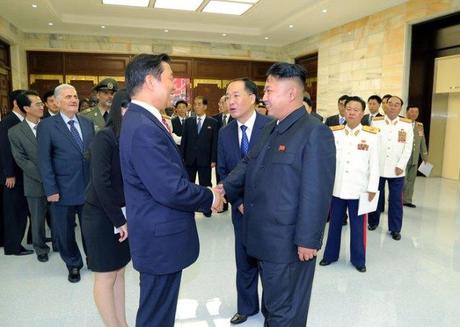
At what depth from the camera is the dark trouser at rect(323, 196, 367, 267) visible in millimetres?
3293

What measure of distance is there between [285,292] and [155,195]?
79 centimetres

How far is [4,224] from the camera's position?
3.65 meters

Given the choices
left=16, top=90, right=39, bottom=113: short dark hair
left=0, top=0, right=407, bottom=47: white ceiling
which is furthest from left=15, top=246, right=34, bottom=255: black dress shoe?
left=0, top=0, right=407, bottom=47: white ceiling

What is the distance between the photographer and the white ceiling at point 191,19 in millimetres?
7898

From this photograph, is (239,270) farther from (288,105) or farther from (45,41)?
(45,41)

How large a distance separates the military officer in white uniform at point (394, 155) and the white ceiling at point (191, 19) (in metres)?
4.15

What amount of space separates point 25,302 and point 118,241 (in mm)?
1251

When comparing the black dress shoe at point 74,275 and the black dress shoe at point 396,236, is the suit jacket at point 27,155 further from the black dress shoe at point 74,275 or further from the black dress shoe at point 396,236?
the black dress shoe at point 396,236

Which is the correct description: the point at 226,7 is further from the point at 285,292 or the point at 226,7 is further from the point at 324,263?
the point at 285,292

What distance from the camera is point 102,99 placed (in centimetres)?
386

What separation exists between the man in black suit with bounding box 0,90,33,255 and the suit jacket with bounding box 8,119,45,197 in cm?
17

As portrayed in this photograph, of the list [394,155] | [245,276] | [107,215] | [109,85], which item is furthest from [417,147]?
[107,215]

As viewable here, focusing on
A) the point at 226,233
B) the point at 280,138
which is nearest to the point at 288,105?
the point at 280,138

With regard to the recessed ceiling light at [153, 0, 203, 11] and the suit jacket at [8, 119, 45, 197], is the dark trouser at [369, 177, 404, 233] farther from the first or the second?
the recessed ceiling light at [153, 0, 203, 11]
